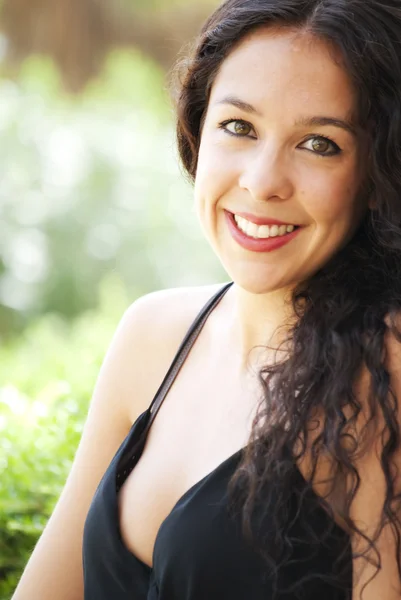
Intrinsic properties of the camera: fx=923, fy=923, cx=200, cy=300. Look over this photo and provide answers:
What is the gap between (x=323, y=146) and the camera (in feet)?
5.95

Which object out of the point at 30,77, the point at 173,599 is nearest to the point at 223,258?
the point at 173,599

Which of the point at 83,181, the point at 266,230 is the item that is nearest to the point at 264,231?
the point at 266,230

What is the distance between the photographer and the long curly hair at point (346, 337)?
5.53 ft

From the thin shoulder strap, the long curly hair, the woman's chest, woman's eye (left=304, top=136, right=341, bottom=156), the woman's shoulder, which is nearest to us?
the long curly hair

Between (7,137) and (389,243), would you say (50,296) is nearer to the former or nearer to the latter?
(7,137)

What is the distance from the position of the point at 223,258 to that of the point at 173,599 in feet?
2.34

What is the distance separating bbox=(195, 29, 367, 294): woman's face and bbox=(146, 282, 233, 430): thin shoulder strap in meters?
0.31

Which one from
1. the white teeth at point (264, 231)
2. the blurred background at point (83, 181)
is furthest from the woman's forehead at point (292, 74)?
the blurred background at point (83, 181)

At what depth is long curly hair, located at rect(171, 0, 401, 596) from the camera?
1.69 metres

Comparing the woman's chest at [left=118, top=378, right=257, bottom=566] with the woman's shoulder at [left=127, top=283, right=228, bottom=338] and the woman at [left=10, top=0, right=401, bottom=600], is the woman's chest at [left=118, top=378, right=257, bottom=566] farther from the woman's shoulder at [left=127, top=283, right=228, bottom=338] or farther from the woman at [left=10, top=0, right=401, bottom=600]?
the woman's shoulder at [left=127, top=283, right=228, bottom=338]

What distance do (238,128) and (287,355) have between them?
0.48 m

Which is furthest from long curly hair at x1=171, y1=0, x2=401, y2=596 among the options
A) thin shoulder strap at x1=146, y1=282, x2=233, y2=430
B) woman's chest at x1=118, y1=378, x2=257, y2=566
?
thin shoulder strap at x1=146, y1=282, x2=233, y2=430

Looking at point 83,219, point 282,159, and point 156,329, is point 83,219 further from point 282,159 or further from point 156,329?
point 282,159

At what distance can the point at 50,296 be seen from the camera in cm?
764
